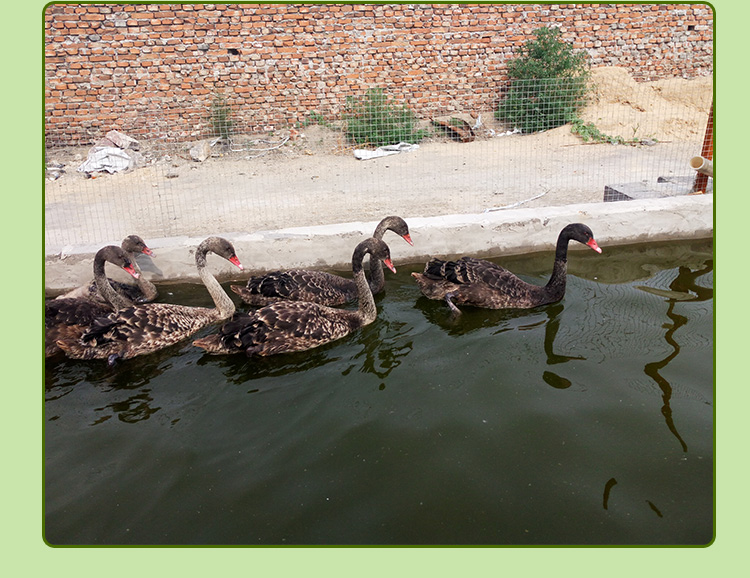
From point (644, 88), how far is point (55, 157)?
1308 centimetres

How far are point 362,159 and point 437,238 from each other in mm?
4976

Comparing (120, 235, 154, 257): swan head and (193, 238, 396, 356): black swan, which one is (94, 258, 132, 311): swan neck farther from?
(193, 238, 396, 356): black swan

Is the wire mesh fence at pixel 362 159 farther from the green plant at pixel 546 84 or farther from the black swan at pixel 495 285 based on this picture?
the black swan at pixel 495 285

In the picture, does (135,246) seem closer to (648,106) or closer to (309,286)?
(309,286)

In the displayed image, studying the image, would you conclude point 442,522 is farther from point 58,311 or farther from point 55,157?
point 55,157

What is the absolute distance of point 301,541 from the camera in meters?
3.37

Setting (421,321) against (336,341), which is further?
(421,321)

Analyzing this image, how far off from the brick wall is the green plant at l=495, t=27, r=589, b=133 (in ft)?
2.00

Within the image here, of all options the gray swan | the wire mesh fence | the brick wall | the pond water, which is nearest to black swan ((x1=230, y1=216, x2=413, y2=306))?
the pond water

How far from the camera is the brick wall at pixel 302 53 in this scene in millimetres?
12820

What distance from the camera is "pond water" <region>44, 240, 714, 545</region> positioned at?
349 cm

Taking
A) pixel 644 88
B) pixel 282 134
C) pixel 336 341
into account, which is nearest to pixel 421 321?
pixel 336 341

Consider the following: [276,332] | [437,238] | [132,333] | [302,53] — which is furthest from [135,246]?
[302,53]

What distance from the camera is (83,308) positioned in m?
5.54
